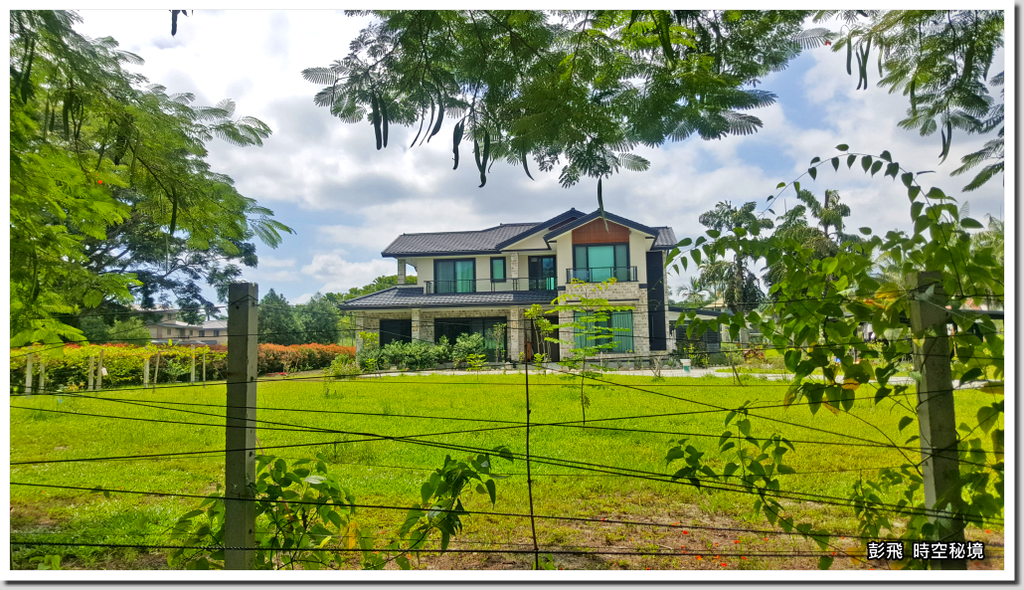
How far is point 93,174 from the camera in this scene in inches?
60.1

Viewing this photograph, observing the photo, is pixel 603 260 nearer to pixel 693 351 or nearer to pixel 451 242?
pixel 451 242

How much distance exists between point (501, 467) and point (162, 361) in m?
5.69

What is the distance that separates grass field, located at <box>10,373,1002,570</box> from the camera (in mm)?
1649

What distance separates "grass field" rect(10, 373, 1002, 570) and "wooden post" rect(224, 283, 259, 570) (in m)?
0.18

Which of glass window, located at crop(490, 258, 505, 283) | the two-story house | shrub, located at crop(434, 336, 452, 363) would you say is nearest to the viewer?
shrub, located at crop(434, 336, 452, 363)

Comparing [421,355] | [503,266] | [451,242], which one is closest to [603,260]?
[503,266]

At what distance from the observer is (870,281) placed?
3.50ft

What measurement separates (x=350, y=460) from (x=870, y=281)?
105 inches

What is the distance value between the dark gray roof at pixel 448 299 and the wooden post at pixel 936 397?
21.7ft

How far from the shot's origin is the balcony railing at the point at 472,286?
8695 millimetres

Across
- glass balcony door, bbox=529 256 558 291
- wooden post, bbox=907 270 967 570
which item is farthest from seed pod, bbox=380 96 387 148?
glass balcony door, bbox=529 256 558 291

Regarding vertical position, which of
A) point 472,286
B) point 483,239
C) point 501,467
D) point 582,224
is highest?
point 582,224

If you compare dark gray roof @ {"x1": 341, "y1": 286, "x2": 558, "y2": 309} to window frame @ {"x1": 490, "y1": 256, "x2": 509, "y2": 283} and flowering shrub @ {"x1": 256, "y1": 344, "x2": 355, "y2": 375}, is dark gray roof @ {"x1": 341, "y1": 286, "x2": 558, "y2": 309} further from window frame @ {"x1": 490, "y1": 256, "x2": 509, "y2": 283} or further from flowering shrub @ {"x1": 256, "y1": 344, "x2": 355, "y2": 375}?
flowering shrub @ {"x1": 256, "y1": 344, "x2": 355, "y2": 375}

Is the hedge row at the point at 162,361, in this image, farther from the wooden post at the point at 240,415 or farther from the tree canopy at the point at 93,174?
the wooden post at the point at 240,415
